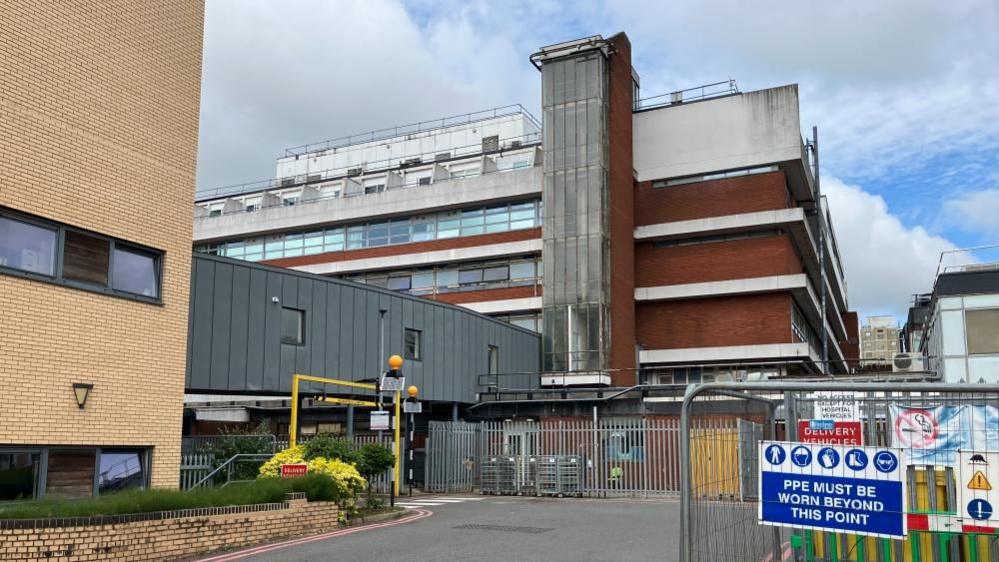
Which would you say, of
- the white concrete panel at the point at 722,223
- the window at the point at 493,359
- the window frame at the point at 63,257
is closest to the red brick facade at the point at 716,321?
the white concrete panel at the point at 722,223

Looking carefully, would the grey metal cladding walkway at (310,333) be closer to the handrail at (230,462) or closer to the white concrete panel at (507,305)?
the handrail at (230,462)

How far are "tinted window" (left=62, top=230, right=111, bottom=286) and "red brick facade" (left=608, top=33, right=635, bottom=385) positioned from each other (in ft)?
98.5

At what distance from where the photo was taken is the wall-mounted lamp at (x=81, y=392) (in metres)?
14.4

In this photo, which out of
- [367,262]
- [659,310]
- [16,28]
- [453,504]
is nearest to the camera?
[16,28]

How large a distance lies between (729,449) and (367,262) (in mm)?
44401

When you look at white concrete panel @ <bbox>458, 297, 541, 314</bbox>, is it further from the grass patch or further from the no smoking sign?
the no smoking sign

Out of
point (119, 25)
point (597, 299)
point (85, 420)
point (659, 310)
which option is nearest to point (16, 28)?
point (119, 25)

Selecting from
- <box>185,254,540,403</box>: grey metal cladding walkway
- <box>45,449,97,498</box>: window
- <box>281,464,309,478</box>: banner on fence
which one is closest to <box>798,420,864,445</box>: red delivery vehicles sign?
<box>281,464,309,478</box>: banner on fence

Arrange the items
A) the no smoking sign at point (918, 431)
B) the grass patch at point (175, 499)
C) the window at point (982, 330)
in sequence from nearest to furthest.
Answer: the no smoking sign at point (918, 431) → the grass patch at point (175, 499) → the window at point (982, 330)

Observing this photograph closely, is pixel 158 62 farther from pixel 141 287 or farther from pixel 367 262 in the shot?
pixel 367 262

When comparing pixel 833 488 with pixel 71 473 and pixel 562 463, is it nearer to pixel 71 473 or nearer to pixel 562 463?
pixel 71 473

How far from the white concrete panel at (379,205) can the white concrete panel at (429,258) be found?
2.48 m

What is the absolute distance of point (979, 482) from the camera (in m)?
6.14

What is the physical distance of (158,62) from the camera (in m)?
16.8
